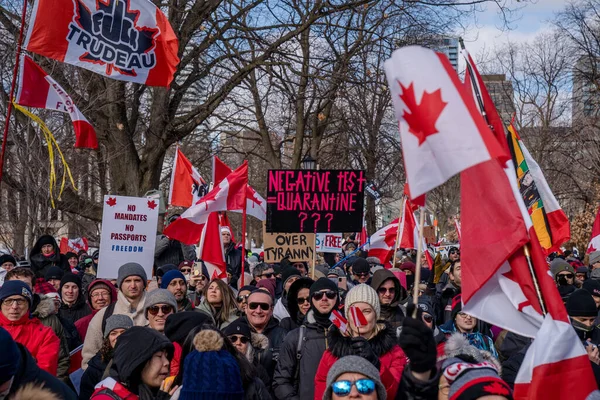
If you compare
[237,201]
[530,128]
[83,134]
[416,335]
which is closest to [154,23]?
[83,134]

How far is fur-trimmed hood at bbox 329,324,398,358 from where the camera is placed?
5.38m

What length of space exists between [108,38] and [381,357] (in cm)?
613

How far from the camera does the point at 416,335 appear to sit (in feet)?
11.6

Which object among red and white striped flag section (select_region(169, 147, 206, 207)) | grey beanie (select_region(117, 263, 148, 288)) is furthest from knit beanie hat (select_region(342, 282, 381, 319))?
red and white striped flag section (select_region(169, 147, 206, 207))

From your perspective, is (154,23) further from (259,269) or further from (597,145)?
(597,145)

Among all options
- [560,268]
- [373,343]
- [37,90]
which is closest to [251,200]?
[37,90]

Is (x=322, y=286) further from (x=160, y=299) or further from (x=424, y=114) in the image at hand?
(x=424, y=114)

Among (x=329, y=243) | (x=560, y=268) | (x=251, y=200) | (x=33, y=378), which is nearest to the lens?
(x=33, y=378)

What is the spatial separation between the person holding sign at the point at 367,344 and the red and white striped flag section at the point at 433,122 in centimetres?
160

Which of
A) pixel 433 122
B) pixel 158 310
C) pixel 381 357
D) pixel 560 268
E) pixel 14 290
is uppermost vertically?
pixel 433 122

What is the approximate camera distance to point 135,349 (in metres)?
4.98

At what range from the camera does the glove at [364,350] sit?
17.1ft

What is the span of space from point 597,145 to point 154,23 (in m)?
28.4

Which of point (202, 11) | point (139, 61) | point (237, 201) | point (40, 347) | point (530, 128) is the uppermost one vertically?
point (530, 128)
